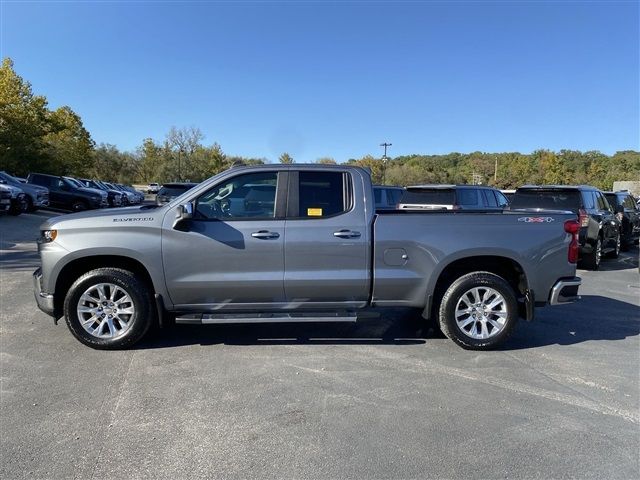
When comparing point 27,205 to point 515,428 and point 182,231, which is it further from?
point 515,428

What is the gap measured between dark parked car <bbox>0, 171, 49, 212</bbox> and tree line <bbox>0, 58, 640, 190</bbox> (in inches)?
426

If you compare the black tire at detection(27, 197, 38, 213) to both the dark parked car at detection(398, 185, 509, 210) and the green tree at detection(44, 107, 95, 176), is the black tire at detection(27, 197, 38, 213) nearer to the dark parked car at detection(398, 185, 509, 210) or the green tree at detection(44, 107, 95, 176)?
the dark parked car at detection(398, 185, 509, 210)

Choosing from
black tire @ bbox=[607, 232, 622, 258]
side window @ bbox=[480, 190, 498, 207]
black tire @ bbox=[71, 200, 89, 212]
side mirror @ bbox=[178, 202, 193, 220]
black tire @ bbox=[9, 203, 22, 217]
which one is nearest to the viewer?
side mirror @ bbox=[178, 202, 193, 220]

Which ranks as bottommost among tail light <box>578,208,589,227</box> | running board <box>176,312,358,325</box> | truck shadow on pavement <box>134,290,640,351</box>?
truck shadow on pavement <box>134,290,640,351</box>

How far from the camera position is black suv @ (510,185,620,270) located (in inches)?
402

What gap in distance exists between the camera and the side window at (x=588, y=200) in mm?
10352

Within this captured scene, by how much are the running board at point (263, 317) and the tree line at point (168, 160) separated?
68.2 ft

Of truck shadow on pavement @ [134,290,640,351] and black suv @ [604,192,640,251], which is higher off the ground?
black suv @ [604,192,640,251]

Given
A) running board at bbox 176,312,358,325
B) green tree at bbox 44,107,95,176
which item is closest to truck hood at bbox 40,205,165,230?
running board at bbox 176,312,358,325

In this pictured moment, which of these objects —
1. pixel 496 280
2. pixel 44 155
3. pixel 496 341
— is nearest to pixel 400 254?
pixel 496 280

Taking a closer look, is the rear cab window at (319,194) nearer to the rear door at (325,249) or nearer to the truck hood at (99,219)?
the rear door at (325,249)

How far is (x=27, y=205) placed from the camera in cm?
1875

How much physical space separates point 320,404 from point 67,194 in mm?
23126

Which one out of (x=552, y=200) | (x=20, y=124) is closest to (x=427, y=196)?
(x=552, y=200)
